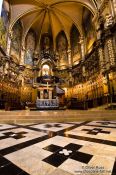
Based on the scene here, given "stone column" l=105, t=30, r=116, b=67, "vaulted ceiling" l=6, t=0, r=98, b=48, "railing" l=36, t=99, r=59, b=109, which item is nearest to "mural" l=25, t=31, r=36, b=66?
"vaulted ceiling" l=6, t=0, r=98, b=48

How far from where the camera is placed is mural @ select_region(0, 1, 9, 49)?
43.9ft

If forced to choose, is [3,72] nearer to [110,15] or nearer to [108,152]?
[110,15]

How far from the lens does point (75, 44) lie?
19438 mm

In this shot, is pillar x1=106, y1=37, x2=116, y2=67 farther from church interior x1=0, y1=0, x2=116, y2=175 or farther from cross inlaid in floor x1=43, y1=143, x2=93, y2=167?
cross inlaid in floor x1=43, y1=143, x2=93, y2=167

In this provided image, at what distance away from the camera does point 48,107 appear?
1093cm

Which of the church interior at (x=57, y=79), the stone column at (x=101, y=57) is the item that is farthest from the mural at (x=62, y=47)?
the stone column at (x=101, y=57)

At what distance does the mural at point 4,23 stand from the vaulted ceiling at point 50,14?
27.2 inches

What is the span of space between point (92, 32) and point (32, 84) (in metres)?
11.1

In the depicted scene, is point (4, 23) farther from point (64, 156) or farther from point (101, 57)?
point (64, 156)

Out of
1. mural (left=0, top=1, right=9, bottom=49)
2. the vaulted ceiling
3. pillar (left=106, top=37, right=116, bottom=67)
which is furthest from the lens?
the vaulted ceiling

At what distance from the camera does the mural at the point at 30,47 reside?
19.2m

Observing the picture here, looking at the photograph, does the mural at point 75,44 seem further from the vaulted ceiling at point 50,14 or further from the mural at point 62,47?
the mural at point 62,47

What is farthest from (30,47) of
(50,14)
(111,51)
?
(111,51)

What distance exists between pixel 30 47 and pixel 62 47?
568cm
